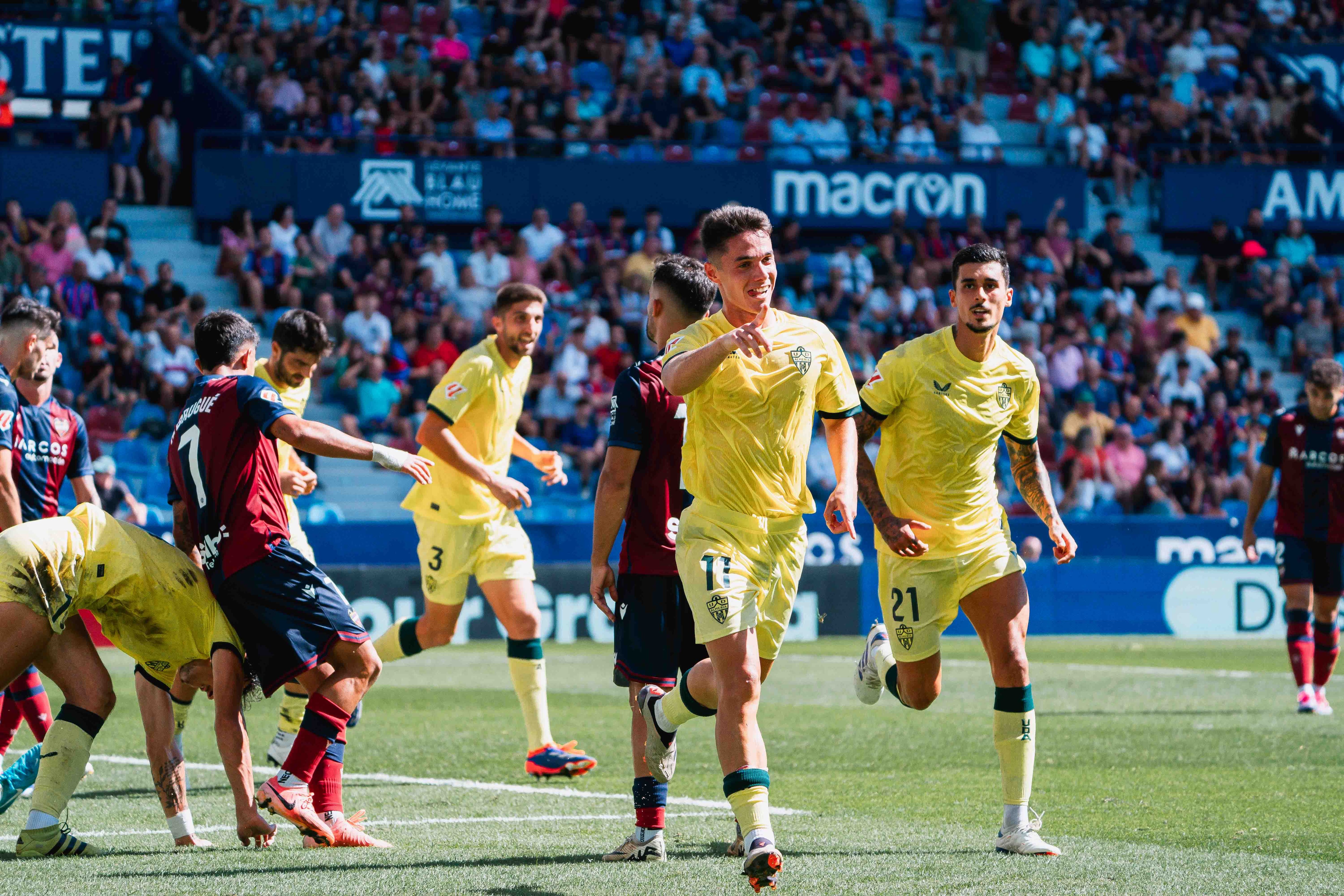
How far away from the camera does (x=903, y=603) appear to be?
22.7 ft

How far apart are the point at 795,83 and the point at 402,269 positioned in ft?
25.7

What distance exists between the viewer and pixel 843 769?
9.05 meters

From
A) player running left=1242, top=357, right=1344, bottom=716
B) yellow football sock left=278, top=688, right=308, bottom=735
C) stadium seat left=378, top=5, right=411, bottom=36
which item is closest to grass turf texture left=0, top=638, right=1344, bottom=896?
yellow football sock left=278, top=688, right=308, bottom=735

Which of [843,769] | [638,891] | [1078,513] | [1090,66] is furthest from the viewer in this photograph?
[1090,66]

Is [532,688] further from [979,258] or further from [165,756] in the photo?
[979,258]

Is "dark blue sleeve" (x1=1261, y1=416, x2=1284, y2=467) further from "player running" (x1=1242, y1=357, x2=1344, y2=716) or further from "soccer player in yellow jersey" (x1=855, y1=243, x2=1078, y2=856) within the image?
"soccer player in yellow jersey" (x1=855, y1=243, x2=1078, y2=856)

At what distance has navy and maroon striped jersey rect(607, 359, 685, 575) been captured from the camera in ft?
21.6

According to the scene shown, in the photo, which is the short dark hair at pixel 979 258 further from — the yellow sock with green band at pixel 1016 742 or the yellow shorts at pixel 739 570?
the yellow sock with green band at pixel 1016 742

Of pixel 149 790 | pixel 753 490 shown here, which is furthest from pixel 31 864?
pixel 753 490

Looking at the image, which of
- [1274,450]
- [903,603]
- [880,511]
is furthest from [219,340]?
[1274,450]

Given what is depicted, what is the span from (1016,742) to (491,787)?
9.90 feet

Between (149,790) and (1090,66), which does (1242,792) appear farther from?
(1090,66)

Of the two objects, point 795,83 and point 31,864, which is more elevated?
point 795,83

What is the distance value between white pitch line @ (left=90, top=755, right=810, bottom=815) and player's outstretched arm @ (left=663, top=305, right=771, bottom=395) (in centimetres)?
255
